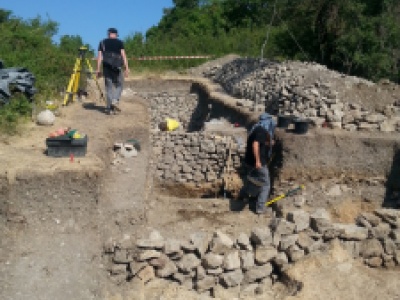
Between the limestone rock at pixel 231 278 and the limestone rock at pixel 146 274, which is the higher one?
the limestone rock at pixel 146 274

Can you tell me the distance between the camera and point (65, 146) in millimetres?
5406

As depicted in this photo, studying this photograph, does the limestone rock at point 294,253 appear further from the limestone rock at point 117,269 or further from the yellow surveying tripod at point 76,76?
the yellow surveying tripod at point 76,76

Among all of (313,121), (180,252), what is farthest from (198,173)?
(180,252)

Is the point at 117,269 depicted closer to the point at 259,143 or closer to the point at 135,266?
the point at 135,266

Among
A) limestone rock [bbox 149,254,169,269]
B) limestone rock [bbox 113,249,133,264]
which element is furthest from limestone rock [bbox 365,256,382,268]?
limestone rock [bbox 113,249,133,264]

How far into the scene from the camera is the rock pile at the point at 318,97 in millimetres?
8320

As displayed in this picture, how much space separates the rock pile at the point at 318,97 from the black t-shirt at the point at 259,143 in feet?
7.32

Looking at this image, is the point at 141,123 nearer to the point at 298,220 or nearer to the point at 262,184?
the point at 262,184

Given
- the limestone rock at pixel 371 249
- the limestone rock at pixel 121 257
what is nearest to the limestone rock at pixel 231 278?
the limestone rock at pixel 121 257

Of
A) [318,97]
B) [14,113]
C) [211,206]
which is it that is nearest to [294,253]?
[211,206]

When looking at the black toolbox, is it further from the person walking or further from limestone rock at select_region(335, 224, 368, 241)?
limestone rock at select_region(335, 224, 368, 241)

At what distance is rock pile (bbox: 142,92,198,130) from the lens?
13273 mm

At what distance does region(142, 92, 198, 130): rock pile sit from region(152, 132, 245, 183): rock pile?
4845 millimetres

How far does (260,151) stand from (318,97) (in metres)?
3.21
